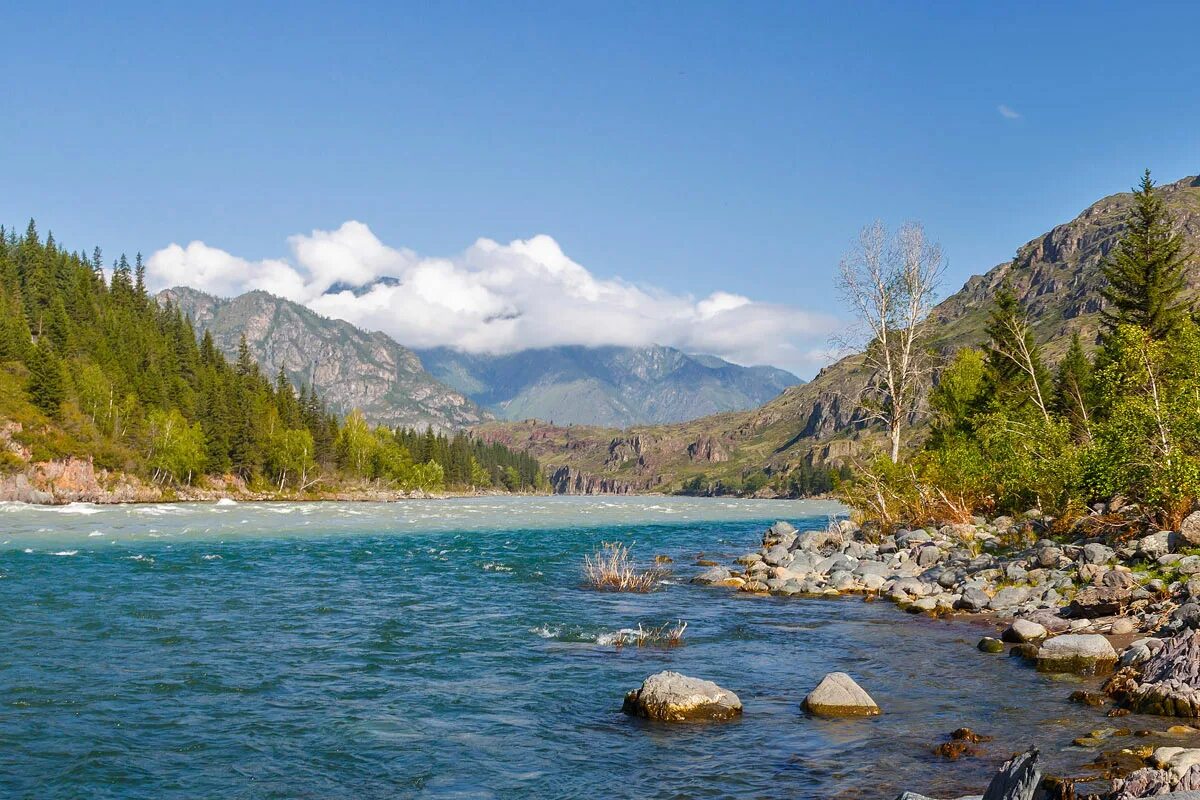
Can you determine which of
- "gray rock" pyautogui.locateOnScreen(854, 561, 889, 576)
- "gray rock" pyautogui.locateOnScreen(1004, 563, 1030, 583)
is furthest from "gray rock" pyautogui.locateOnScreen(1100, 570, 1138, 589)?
"gray rock" pyautogui.locateOnScreen(854, 561, 889, 576)

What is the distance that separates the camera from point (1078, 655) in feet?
56.5

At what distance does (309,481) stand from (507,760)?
6121 inches

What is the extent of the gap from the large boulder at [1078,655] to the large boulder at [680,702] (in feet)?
24.3

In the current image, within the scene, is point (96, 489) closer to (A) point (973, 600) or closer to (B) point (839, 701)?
(A) point (973, 600)

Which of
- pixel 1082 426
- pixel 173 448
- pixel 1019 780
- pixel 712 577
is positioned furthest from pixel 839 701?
pixel 173 448

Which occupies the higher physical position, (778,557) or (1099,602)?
(1099,602)

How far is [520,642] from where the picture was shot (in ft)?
70.1

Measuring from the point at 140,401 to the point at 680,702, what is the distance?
151 metres

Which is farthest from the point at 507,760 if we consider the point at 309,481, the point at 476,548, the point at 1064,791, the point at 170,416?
the point at 309,481

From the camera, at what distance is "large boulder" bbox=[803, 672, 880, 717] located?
14695 millimetres

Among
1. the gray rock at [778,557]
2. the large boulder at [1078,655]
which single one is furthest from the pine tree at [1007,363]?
the large boulder at [1078,655]

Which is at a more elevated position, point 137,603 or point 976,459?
point 976,459

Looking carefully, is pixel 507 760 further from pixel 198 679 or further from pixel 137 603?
pixel 137 603

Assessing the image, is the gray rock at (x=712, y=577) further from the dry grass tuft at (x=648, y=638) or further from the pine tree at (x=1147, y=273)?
the pine tree at (x=1147, y=273)
